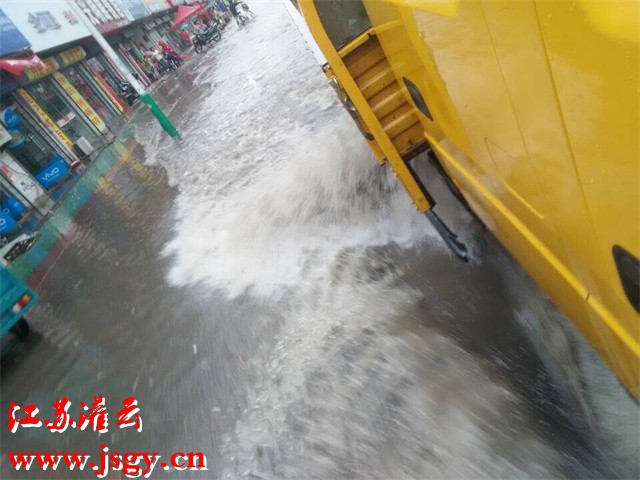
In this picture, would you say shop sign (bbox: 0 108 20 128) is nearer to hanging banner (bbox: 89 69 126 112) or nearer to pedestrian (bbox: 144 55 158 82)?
hanging banner (bbox: 89 69 126 112)

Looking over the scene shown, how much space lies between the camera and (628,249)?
3.37 ft

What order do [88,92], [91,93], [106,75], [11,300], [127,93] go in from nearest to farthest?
[11,300] → [88,92] → [91,93] → [127,93] → [106,75]

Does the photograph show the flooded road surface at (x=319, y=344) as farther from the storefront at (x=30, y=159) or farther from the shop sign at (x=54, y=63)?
the shop sign at (x=54, y=63)

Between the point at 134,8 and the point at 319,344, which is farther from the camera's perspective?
the point at 134,8

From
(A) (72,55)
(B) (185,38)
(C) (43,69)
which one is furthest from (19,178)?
(B) (185,38)

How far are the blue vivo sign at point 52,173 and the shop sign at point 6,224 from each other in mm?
2534

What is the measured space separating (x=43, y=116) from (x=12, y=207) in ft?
17.2

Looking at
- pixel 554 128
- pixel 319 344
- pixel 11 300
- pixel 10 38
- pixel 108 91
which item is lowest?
pixel 319 344

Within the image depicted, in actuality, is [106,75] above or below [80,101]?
above

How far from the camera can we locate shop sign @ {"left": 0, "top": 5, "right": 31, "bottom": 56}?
1612cm

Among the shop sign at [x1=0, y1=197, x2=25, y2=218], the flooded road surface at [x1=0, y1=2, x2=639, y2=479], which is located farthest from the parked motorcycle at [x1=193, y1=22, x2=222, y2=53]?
the flooded road surface at [x1=0, y1=2, x2=639, y2=479]

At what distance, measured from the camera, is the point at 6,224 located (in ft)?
42.8

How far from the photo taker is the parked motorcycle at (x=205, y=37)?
29.6 meters

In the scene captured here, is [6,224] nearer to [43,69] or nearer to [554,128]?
[43,69]
